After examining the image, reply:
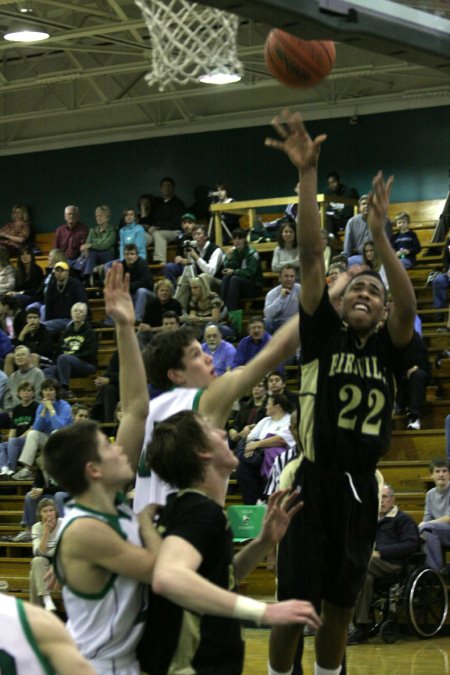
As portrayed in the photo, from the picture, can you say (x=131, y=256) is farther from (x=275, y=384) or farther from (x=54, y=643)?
(x=54, y=643)

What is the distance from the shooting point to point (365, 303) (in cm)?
465

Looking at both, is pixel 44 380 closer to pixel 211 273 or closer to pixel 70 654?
pixel 211 273

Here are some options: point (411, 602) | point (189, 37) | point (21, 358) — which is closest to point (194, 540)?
point (189, 37)

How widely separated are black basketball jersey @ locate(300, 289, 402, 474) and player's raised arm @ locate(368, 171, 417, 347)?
17cm

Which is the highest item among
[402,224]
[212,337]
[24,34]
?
[24,34]

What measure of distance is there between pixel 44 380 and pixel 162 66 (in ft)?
24.8

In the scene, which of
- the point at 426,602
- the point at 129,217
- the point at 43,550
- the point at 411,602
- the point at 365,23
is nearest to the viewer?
the point at 365,23

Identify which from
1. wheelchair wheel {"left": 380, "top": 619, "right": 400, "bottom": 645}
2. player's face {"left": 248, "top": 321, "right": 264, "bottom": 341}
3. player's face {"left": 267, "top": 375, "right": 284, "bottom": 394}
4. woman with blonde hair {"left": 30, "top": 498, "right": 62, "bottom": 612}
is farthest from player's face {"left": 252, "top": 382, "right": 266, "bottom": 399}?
wheelchair wheel {"left": 380, "top": 619, "right": 400, "bottom": 645}

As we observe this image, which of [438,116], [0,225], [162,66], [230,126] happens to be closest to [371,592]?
[162,66]

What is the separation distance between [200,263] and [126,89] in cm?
600

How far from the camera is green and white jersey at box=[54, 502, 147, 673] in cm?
336

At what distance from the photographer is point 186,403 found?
4250 mm

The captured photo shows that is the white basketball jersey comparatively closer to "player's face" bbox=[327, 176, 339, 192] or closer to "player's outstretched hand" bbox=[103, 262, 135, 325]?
"player's outstretched hand" bbox=[103, 262, 135, 325]

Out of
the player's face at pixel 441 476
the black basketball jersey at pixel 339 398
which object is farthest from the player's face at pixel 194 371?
the player's face at pixel 441 476
